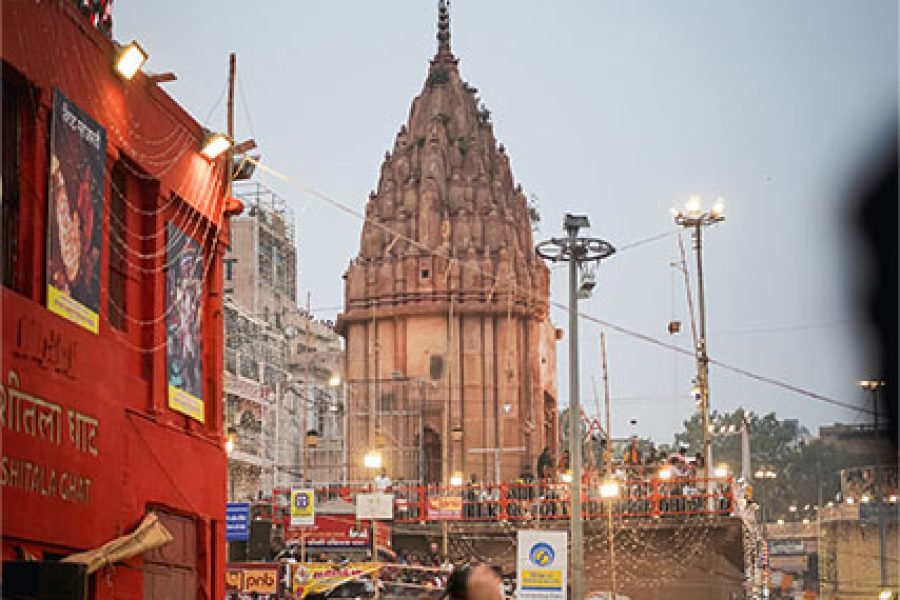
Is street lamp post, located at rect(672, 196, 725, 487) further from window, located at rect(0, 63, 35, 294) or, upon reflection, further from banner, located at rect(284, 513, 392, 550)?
window, located at rect(0, 63, 35, 294)

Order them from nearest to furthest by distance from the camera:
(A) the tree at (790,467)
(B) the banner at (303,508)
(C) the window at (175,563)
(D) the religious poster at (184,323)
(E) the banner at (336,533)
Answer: (C) the window at (175,563)
(D) the religious poster at (184,323)
(B) the banner at (303,508)
(E) the banner at (336,533)
(A) the tree at (790,467)

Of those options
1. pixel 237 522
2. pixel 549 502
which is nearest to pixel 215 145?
pixel 237 522

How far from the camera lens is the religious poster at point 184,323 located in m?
19.8

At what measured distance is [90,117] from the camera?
1705cm

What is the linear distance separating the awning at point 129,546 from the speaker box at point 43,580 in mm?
1531

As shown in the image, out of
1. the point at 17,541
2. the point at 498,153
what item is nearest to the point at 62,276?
the point at 17,541

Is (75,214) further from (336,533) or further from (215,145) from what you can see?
(336,533)

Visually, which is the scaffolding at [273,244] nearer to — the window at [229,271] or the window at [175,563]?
the window at [229,271]

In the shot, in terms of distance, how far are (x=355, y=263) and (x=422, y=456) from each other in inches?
363

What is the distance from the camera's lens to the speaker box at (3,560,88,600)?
535 inches

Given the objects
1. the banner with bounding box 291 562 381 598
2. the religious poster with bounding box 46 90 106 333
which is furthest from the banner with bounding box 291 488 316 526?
the religious poster with bounding box 46 90 106 333

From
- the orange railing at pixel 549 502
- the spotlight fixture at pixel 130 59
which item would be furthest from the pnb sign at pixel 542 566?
the orange railing at pixel 549 502

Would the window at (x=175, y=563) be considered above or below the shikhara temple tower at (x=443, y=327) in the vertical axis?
below

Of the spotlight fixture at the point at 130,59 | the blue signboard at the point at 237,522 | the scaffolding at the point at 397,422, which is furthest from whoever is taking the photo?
the scaffolding at the point at 397,422
